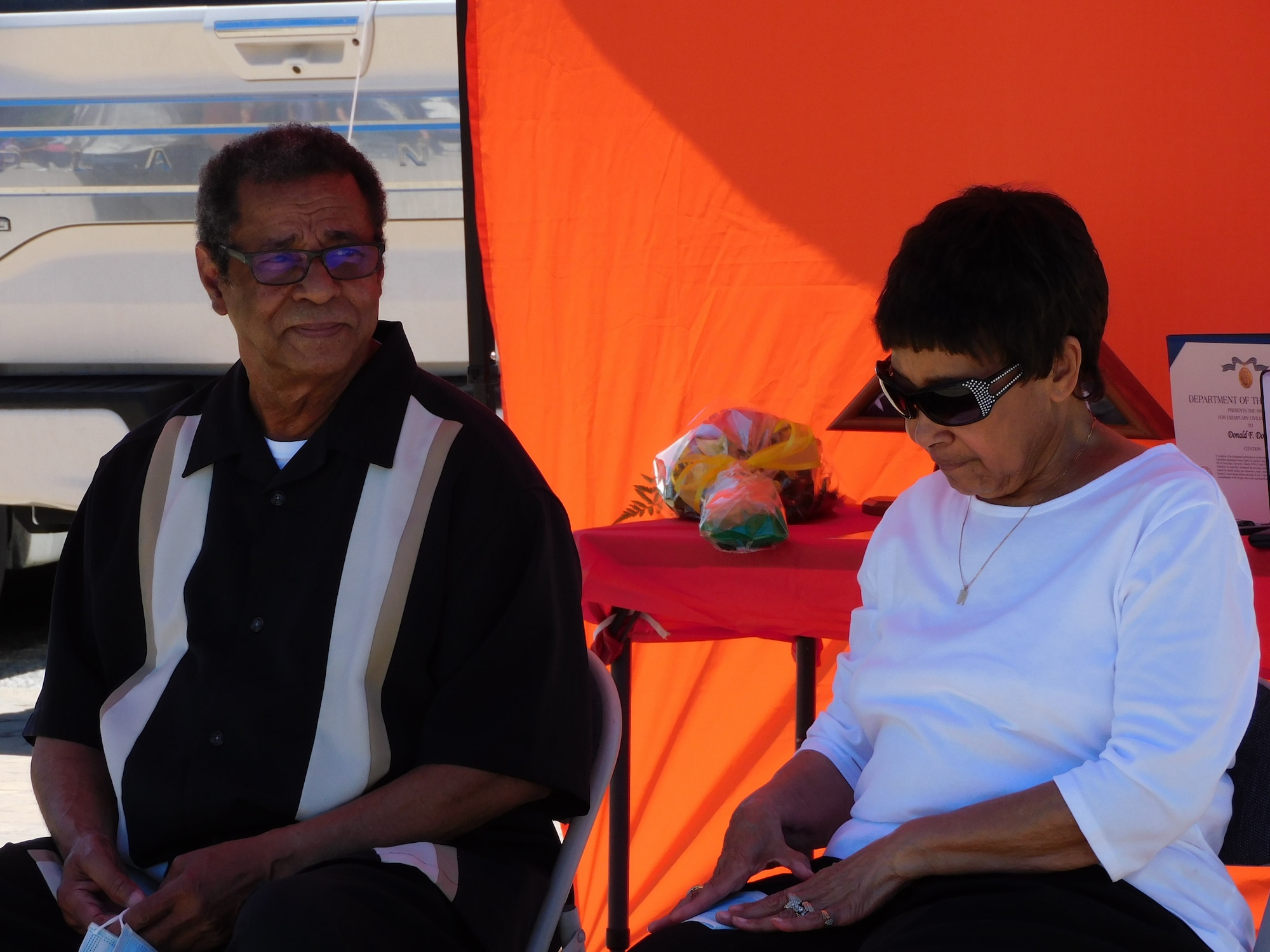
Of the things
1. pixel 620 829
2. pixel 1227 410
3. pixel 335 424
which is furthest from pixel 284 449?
pixel 1227 410

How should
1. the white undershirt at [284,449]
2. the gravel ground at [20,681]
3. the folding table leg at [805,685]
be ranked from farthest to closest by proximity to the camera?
the gravel ground at [20,681]
the folding table leg at [805,685]
the white undershirt at [284,449]

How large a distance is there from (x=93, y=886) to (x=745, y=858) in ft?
2.84

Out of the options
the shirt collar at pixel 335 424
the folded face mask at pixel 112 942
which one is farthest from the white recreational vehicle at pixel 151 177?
the folded face mask at pixel 112 942

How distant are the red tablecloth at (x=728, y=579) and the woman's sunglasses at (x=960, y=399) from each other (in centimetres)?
74

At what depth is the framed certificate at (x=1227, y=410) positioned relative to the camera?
7.64 feet

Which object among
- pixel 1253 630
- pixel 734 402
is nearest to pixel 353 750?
pixel 1253 630

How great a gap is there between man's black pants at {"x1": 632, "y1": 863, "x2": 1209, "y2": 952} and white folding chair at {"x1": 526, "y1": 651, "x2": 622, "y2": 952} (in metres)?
0.22

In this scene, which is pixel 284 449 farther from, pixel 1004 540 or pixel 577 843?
pixel 1004 540

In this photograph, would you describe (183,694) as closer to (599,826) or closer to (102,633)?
(102,633)

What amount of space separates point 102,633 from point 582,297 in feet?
5.16

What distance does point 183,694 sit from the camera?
6.09 feet

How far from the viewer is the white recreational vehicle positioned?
4129 millimetres

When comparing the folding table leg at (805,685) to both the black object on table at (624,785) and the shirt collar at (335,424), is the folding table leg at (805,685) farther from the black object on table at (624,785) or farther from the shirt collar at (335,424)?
the shirt collar at (335,424)

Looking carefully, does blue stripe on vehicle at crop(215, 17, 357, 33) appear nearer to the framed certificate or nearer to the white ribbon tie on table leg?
the white ribbon tie on table leg
